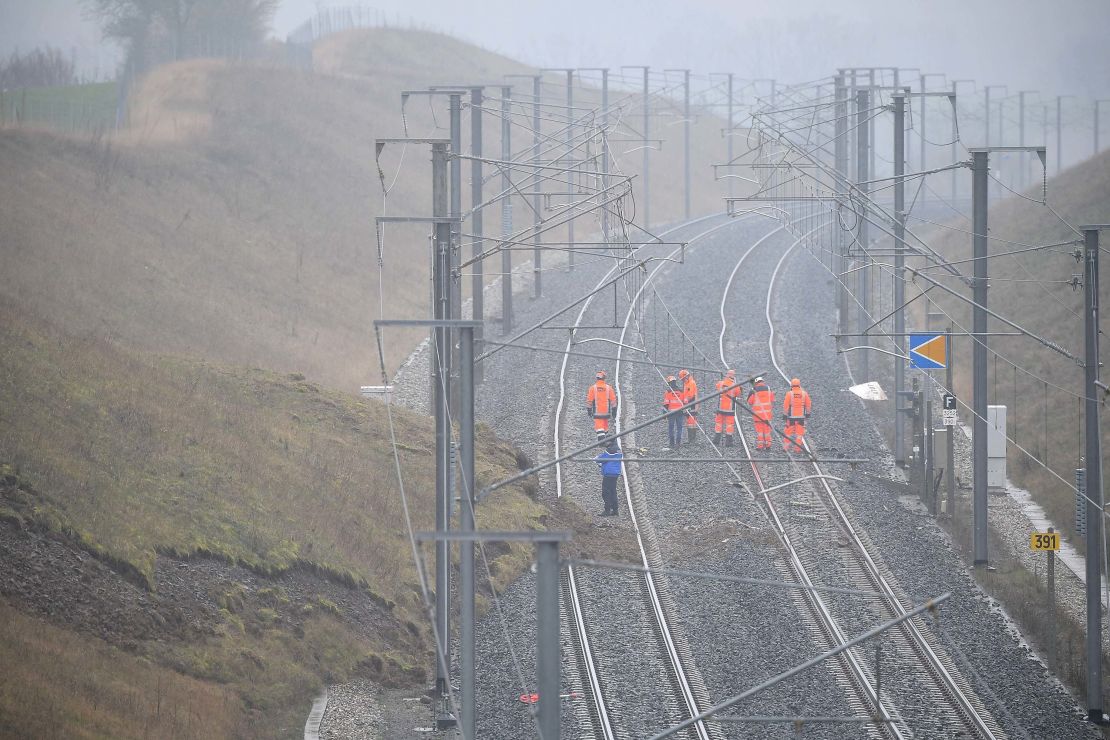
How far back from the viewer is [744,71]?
594ft

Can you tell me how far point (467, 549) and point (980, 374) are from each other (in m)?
11.0

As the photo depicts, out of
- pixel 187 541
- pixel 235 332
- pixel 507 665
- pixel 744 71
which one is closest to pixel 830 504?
pixel 507 665

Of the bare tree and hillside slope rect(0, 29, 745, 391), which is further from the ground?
the bare tree

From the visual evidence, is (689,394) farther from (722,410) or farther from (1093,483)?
(1093,483)

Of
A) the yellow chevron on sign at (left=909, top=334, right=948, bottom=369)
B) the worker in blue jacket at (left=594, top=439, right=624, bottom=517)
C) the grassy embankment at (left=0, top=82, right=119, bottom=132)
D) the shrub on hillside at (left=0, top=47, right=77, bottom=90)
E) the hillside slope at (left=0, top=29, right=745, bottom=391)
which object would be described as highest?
the shrub on hillside at (left=0, top=47, right=77, bottom=90)

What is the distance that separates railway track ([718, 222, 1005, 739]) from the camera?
14.3 metres

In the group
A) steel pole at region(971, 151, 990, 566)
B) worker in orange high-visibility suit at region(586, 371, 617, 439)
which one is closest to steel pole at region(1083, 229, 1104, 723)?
steel pole at region(971, 151, 990, 566)

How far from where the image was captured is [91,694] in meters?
12.8

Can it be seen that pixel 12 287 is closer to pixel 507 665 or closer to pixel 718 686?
pixel 507 665

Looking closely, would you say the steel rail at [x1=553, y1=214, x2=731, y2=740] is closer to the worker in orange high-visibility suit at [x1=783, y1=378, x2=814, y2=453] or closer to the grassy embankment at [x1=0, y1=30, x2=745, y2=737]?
the grassy embankment at [x1=0, y1=30, x2=745, y2=737]

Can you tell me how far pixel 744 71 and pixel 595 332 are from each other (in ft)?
510

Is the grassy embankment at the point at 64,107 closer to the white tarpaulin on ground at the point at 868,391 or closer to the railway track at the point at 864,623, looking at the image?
the white tarpaulin on ground at the point at 868,391

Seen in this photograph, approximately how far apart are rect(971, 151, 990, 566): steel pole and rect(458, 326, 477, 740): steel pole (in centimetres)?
888

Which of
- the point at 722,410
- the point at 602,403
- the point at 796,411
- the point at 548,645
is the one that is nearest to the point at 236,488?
the point at 602,403
